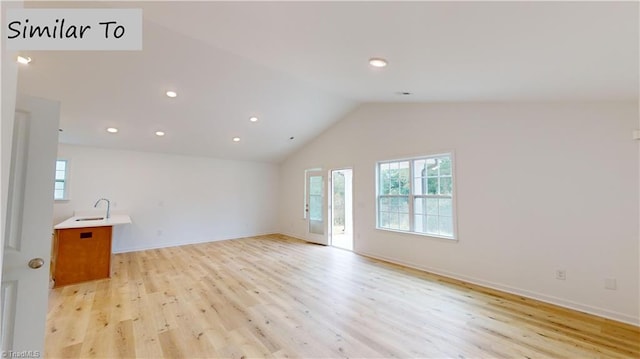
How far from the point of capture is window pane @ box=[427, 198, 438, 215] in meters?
4.29

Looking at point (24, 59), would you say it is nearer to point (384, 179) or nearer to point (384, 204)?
point (384, 179)

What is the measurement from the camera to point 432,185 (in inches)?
171

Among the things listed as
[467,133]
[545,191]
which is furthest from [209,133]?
[545,191]

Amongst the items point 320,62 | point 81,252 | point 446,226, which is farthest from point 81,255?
point 446,226

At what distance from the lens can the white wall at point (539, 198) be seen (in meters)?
2.69

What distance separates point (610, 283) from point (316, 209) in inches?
200

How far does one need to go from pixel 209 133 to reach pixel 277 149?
6.30ft

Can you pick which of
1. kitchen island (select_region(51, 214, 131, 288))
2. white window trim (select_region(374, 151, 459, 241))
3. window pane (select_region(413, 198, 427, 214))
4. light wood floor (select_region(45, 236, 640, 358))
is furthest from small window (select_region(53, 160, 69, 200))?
window pane (select_region(413, 198, 427, 214))

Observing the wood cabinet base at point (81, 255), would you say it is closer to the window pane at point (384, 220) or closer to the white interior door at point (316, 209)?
the white interior door at point (316, 209)

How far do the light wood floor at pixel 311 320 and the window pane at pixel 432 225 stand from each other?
73 cm

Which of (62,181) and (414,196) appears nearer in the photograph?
(414,196)

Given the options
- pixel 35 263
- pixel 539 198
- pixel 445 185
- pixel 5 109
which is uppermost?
pixel 5 109

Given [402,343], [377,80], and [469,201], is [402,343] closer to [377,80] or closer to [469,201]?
[469,201]

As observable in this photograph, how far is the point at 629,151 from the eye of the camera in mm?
2641
